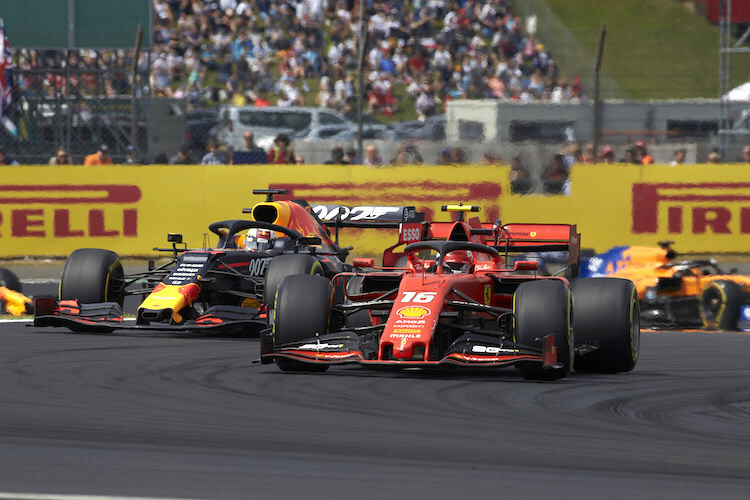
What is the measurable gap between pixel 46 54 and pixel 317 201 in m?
6.88

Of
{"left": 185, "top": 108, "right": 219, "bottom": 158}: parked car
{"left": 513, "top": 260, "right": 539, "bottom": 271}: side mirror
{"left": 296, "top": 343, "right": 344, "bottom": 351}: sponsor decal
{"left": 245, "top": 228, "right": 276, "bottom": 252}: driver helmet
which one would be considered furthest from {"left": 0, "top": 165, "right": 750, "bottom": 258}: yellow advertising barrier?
{"left": 296, "top": 343, "right": 344, "bottom": 351}: sponsor decal

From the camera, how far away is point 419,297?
9.19 metres

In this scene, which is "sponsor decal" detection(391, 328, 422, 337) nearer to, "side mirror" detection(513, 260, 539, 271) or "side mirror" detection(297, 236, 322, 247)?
"side mirror" detection(513, 260, 539, 271)

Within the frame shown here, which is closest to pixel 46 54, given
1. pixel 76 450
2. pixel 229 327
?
pixel 229 327

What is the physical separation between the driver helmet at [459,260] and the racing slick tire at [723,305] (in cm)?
356

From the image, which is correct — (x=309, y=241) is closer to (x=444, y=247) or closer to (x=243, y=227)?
(x=243, y=227)

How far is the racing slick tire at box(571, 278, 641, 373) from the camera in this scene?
9633 mm

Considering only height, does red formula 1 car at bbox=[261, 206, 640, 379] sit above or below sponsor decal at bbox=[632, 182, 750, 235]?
below

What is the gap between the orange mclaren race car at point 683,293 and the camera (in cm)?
1334

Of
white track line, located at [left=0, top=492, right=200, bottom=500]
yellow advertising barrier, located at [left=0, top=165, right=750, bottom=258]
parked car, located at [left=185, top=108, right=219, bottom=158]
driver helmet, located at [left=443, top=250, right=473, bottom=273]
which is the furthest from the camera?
parked car, located at [left=185, top=108, right=219, bottom=158]

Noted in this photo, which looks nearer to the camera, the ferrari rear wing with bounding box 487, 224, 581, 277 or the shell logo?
the shell logo

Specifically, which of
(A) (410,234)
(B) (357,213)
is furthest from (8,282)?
(A) (410,234)

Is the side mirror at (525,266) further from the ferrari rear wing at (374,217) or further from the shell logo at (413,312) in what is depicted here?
the ferrari rear wing at (374,217)

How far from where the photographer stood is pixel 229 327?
11.7 meters
